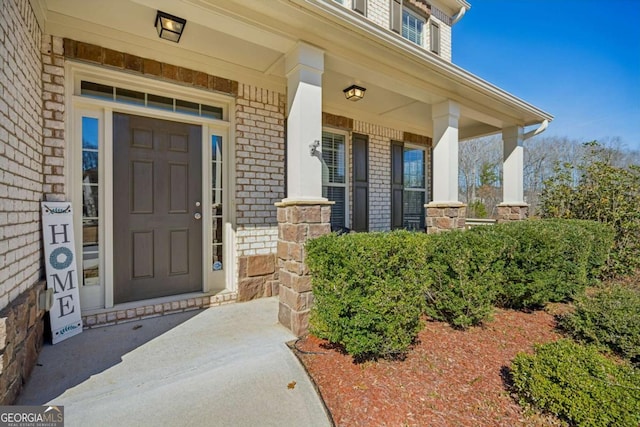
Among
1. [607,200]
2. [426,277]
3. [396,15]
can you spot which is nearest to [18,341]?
[426,277]

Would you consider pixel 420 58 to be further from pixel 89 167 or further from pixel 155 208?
pixel 89 167

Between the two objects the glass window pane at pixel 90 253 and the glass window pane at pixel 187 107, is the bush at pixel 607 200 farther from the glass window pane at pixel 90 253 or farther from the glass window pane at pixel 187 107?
the glass window pane at pixel 90 253

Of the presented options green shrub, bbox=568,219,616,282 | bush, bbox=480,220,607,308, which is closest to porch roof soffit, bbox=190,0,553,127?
bush, bbox=480,220,607,308

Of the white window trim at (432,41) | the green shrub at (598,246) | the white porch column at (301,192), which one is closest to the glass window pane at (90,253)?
the white porch column at (301,192)

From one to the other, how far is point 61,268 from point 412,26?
7.33 meters

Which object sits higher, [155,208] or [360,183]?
[360,183]

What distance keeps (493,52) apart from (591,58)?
9.40 feet

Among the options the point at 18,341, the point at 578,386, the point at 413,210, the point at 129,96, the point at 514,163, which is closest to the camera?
the point at 578,386

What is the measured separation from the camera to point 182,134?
131 inches

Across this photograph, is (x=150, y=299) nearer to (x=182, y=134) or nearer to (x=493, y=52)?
(x=182, y=134)

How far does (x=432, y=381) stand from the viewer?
6.56ft

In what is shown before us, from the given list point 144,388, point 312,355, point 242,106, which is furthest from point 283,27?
point 144,388

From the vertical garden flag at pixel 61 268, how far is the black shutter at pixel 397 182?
4749mm

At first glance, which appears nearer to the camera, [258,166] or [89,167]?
[89,167]
